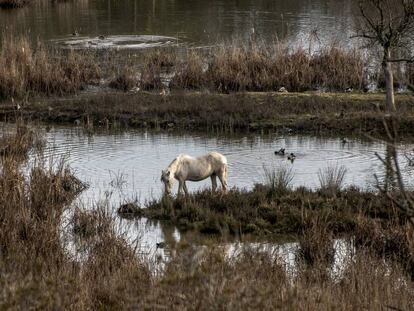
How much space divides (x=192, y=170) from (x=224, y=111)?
20.7 ft

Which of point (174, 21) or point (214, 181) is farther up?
point (174, 21)

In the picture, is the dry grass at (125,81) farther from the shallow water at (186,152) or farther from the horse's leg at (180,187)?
the horse's leg at (180,187)

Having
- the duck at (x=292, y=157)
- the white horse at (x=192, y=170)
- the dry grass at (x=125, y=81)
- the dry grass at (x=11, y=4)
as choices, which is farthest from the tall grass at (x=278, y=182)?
the dry grass at (x=11, y=4)

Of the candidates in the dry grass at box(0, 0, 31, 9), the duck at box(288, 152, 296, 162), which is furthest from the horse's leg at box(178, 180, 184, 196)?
the dry grass at box(0, 0, 31, 9)

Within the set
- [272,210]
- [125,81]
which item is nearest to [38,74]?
[125,81]

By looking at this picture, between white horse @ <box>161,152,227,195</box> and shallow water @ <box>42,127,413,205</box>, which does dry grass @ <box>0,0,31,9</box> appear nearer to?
shallow water @ <box>42,127,413,205</box>

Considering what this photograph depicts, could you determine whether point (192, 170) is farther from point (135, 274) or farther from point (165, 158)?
point (135, 274)

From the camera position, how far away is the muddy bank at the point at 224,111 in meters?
18.1

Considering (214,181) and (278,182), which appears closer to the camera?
(278,182)

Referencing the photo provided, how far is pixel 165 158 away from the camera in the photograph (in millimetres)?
15820

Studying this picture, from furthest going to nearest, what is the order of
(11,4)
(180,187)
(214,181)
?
(11,4)
(214,181)
(180,187)

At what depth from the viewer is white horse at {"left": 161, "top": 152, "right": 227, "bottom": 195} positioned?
12.7 m

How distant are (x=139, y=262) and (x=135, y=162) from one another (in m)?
7.21

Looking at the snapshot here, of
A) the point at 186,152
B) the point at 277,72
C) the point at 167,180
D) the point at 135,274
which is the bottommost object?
the point at 186,152
